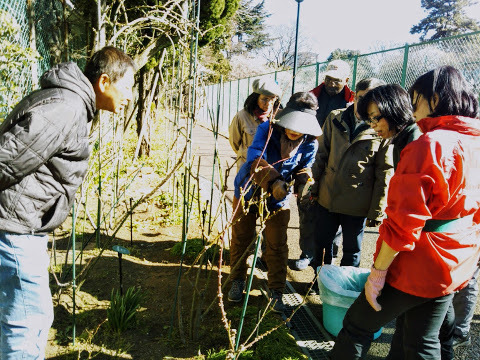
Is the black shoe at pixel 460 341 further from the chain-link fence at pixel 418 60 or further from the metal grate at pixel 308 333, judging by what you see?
the chain-link fence at pixel 418 60

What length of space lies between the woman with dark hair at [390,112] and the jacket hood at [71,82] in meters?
1.52

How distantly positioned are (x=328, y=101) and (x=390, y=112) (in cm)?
181

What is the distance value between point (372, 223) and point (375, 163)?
17.2 inches

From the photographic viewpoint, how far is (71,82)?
4.87 ft

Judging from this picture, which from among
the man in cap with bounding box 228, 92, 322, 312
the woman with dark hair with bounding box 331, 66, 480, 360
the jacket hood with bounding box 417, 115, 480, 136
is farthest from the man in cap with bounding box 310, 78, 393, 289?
the jacket hood with bounding box 417, 115, 480, 136

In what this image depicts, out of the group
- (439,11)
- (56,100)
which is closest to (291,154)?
(56,100)

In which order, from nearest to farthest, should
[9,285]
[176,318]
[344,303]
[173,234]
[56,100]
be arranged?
1. [56,100]
2. [9,285]
3. [344,303]
4. [176,318]
5. [173,234]

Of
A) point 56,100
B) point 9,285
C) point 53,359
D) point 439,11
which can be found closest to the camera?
point 56,100

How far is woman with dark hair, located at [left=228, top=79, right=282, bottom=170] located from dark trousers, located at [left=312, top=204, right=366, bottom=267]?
0.80 metres

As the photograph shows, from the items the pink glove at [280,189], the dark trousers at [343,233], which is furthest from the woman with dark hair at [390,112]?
the dark trousers at [343,233]

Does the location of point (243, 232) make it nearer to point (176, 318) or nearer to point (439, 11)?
point (176, 318)

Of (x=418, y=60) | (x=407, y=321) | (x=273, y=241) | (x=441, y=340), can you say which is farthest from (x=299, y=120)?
(x=418, y=60)

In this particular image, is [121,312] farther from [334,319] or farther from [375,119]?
[375,119]

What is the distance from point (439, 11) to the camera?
2995 cm
